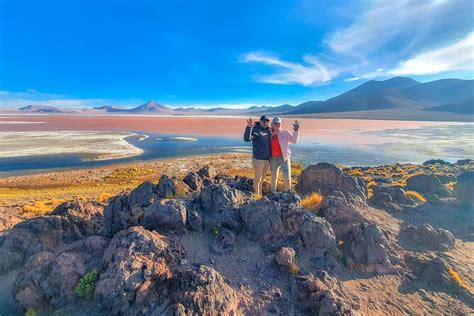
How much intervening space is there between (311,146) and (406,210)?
123ft

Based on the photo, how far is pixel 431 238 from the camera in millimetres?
8102

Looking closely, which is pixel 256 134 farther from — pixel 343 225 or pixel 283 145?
pixel 343 225

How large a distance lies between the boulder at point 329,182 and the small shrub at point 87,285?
8251 millimetres

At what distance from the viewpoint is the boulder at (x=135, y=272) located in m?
5.05

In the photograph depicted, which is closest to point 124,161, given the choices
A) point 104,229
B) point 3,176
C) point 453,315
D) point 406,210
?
point 3,176

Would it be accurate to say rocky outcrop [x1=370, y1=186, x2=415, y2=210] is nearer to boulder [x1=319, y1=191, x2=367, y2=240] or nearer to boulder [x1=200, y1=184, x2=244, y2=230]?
boulder [x1=319, y1=191, x2=367, y2=240]

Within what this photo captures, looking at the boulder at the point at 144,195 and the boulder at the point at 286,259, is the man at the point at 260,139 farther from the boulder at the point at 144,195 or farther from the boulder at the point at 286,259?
the boulder at the point at 286,259

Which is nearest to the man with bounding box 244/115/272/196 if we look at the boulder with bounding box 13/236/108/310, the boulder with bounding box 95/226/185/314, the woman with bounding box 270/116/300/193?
the woman with bounding box 270/116/300/193

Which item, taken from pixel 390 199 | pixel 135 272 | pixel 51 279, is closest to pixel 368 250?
pixel 135 272

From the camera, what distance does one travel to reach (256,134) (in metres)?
9.35

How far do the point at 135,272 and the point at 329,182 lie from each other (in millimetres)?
8311

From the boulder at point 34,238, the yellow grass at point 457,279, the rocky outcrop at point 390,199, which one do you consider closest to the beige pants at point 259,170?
the rocky outcrop at point 390,199

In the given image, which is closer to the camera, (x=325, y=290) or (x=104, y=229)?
(x=325, y=290)

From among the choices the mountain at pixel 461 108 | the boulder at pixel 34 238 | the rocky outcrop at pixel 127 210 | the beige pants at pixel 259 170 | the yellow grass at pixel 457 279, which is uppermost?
the mountain at pixel 461 108
